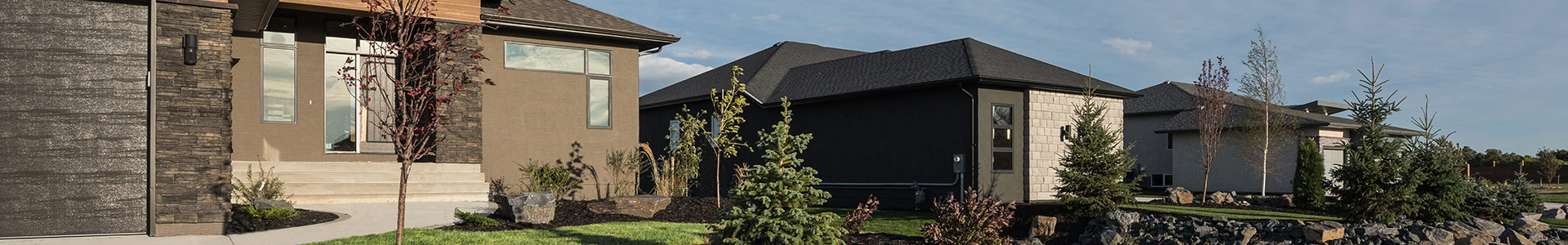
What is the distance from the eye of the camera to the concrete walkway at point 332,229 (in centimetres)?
866

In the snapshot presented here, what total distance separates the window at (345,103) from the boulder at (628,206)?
14.7 ft

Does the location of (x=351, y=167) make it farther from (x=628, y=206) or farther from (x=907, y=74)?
(x=907, y=74)

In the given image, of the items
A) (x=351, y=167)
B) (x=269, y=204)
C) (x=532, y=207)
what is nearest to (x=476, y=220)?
(x=532, y=207)

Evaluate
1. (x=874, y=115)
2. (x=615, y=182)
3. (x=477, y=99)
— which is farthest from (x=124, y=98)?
(x=874, y=115)

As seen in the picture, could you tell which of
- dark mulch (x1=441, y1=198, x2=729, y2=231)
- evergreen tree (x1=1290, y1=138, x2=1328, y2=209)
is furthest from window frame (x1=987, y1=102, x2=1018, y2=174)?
dark mulch (x1=441, y1=198, x2=729, y2=231)

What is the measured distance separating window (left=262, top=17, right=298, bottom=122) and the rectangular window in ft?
13.9

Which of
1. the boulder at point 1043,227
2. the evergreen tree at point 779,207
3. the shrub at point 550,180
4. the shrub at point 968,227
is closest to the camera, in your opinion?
the evergreen tree at point 779,207

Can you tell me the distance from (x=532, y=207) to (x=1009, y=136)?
8.68m

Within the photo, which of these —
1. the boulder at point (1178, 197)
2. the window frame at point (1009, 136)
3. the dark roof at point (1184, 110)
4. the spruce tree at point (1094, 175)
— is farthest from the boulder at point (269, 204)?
the dark roof at point (1184, 110)

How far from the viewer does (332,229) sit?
31.7 feet

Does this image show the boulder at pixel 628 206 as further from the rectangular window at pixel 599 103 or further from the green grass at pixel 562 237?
the rectangular window at pixel 599 103

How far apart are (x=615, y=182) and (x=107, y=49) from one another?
7.25m

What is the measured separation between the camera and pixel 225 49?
9734 millimetres

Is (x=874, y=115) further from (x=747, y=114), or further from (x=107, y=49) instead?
(x=107, y=49)
